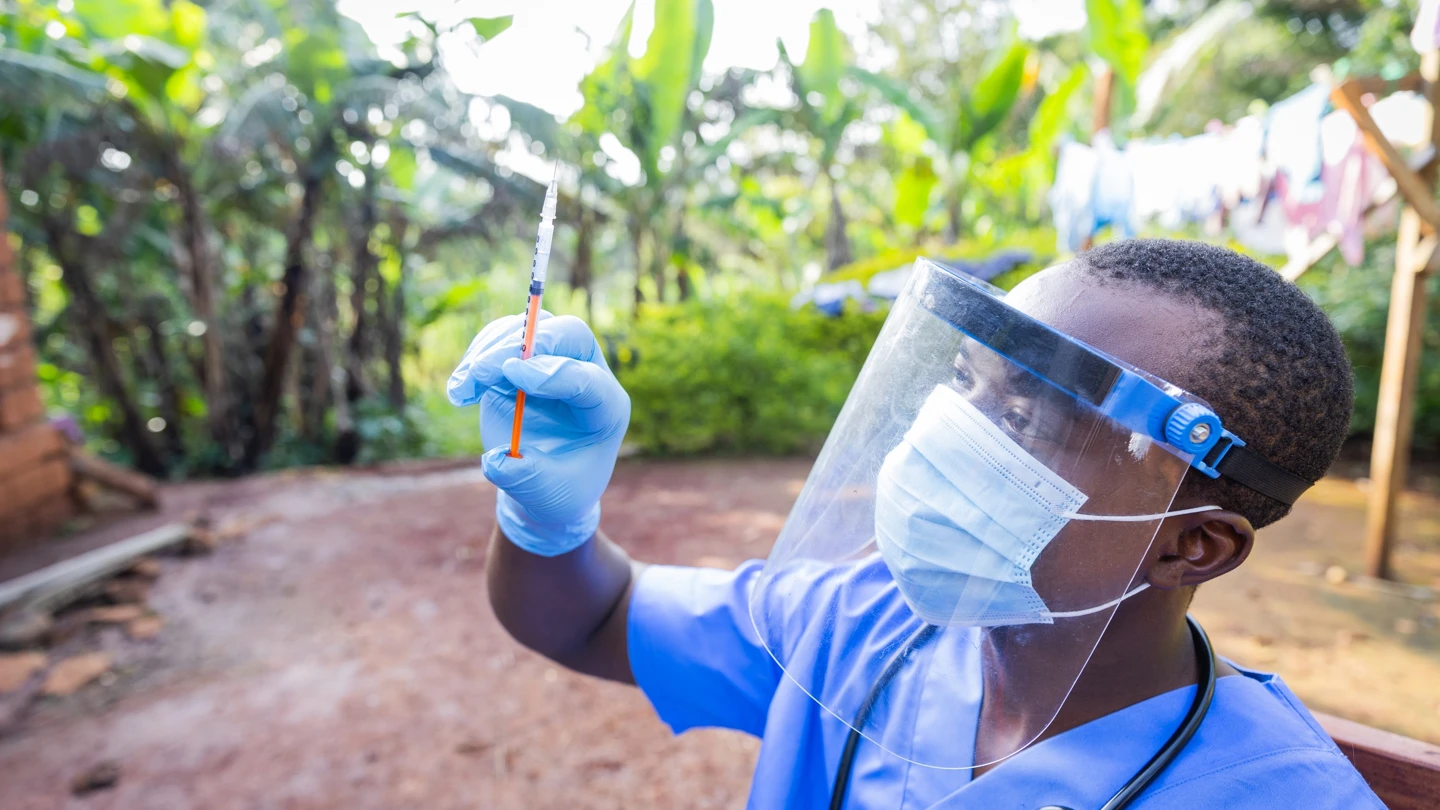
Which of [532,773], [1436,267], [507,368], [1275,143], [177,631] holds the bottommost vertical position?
[177,631]

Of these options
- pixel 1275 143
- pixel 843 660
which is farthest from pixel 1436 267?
pixel 843 660

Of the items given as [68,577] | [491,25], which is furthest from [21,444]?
[491,25]

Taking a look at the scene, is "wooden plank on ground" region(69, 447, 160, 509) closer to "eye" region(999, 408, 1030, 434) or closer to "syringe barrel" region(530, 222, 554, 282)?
"syringe barrel" region(530, 222, 554, 282)

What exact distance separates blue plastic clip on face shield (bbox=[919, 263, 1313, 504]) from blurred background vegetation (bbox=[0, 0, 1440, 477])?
408 centimetres

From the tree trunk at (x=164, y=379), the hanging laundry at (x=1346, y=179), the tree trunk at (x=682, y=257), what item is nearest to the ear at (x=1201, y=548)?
the hanging laundry at (x=1346, y=179)

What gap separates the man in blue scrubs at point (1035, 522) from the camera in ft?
2.60

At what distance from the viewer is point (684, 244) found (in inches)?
417

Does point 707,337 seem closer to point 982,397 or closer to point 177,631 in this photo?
point 177,631

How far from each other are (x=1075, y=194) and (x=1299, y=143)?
5.26 ft

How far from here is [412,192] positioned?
12.1m

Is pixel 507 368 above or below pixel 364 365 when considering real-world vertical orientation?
above

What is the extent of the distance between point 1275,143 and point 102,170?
970 cm

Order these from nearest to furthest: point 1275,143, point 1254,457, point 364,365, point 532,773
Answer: point 1254,457
point 532,773
point 1275,143
point 364,365

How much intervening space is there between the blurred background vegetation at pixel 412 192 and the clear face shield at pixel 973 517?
13.1 ft
